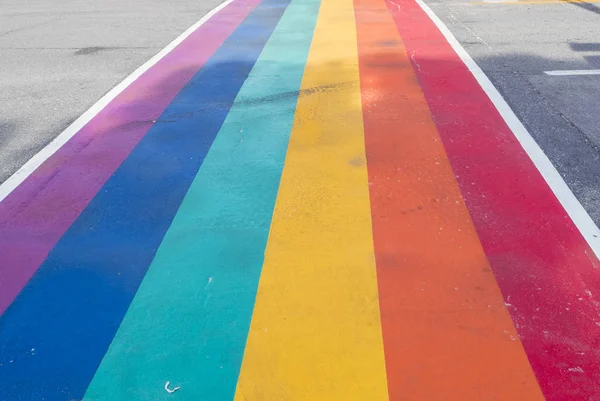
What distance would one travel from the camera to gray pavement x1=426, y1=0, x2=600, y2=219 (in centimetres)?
477

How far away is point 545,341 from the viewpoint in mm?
2902

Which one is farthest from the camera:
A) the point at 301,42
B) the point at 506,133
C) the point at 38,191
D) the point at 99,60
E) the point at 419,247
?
the point at 301,42

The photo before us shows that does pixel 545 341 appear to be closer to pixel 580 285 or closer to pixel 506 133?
pixel 580 285

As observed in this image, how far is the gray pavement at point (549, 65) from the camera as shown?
4.77 metres

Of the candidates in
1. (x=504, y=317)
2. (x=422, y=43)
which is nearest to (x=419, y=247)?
(x=504, y=317)

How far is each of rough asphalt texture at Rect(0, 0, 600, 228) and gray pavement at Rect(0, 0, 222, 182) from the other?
2 centimetres

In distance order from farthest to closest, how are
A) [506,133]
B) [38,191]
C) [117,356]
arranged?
[506,133] < [38,191] < [117,356]

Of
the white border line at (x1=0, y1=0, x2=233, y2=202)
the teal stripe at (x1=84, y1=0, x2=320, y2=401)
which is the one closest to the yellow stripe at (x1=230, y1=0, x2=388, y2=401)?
the teal stripe at (x1=84, y1=0, x2=320, y2=401)

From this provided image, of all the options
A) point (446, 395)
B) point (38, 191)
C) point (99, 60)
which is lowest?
point (446, 395)

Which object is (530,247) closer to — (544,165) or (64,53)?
(544,165)

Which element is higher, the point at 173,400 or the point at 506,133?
the point at 506,133

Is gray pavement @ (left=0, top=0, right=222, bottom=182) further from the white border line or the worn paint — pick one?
the worn paint

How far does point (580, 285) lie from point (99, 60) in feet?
24.6

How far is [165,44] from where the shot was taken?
8.66 meters
